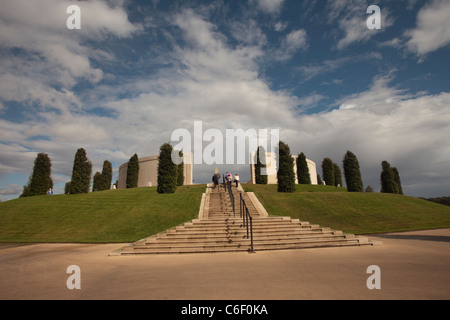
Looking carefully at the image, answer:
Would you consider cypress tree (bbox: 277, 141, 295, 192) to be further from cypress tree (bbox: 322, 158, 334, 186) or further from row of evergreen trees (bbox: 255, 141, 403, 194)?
cypress tree (bbox: 322, 158, 334, 186)

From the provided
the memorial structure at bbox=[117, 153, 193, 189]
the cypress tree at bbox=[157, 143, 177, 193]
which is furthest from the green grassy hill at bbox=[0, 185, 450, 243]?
the memorial structure at bbox=[117, 153, 193, 189]

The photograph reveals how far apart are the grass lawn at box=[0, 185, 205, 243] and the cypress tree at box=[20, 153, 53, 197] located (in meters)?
5.99

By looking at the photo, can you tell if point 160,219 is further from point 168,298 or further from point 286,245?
point 168,298

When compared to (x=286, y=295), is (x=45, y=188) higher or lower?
higher

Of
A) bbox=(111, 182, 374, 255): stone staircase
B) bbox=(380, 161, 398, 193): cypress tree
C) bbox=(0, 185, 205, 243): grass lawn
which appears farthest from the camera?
bbox=(380, 161, 398, 193): cypress tree

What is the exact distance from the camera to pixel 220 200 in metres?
16.6

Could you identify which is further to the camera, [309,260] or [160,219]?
[160,219]

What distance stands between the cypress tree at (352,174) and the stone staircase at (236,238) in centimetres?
2048

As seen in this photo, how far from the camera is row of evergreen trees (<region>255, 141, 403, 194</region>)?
2181 cm

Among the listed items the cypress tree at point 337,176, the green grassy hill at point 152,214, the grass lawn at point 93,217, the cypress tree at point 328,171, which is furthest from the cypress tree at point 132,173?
the cypress tree at point 337,176

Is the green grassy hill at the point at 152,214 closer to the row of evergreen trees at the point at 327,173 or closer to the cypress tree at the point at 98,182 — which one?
the row of evergreen trees at the point at 327,173
